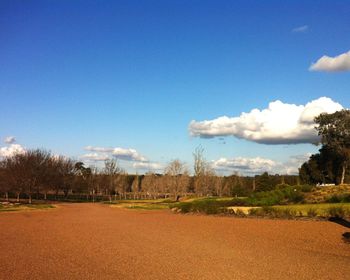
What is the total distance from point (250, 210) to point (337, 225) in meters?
7.05

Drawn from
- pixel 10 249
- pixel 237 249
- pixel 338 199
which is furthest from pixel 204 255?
pixel 338 199

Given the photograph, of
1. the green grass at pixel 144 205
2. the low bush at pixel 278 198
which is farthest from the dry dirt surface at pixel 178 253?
the green grass at pixel 144 205

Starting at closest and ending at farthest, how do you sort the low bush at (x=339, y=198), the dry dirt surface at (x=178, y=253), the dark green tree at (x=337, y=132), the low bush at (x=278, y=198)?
the dry dirt surface at (x=178, y=253), the low bush at (x=339, y=198), the low bush at (x=278, y=198), the dark green tree at (x=337, y=132)

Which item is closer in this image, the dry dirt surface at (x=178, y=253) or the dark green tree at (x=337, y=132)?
the dry dirt surface at (x=178, y=253)

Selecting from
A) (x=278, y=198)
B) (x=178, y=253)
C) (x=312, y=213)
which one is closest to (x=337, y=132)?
(x=278, y=198)

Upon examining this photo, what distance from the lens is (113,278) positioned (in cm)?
847

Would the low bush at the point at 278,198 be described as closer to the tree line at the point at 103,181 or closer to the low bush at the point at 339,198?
the low bush at the point at 339,198

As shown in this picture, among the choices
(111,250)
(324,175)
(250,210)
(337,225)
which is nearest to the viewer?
(111,250)

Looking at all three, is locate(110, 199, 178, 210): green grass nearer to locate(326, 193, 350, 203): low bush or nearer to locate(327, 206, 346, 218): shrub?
locate(326, 193, 350, 203): low bush

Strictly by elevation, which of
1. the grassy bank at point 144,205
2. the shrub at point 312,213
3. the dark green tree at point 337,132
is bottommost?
the grassy bank at point 144,205

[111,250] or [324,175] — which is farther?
[324,175]

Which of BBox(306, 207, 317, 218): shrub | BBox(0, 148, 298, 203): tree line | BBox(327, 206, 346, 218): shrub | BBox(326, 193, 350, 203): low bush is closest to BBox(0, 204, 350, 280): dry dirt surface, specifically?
BBox(327, 206, 346, 218): shrub

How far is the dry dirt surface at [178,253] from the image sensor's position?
9031mm

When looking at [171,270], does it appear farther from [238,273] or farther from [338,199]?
[338,199]
